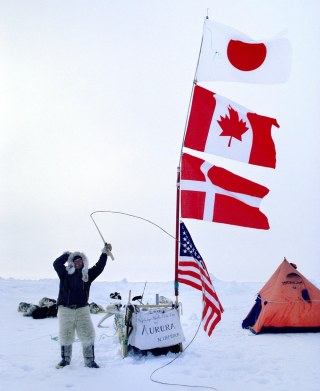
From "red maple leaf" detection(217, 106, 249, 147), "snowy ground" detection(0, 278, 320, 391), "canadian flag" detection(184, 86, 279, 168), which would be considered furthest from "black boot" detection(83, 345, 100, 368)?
"red maple leaf" detection(217, 106, 249, 147)

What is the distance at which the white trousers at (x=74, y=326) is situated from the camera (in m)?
6.27

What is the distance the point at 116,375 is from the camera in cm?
581

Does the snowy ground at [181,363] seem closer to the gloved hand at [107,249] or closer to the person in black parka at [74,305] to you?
the person in black parka at [74,305]

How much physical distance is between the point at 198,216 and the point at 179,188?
0.65 meters

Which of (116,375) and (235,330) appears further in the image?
(235,330)

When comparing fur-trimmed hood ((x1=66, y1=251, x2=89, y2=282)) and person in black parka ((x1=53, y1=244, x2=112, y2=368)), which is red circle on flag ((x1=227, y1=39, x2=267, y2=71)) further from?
fur-trimmed hood ((x1=66, y1=251, x2=89, y2=282))

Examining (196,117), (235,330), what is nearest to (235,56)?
(196,117)

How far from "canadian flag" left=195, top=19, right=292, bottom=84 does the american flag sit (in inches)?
125

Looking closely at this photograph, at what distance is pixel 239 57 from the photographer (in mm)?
7918

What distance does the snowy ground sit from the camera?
18.0ft

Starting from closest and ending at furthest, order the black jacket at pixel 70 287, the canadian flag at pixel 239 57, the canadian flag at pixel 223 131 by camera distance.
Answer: the black jacket at pixel 70 287, the canadian flag at pixel 223 131, the canadian flag at pixel 239 57

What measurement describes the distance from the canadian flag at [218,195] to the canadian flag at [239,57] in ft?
6.05

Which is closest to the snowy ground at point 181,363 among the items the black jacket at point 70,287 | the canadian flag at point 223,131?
the black jacket at point 70,287

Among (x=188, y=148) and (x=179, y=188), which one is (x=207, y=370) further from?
(x=188, y=148)
